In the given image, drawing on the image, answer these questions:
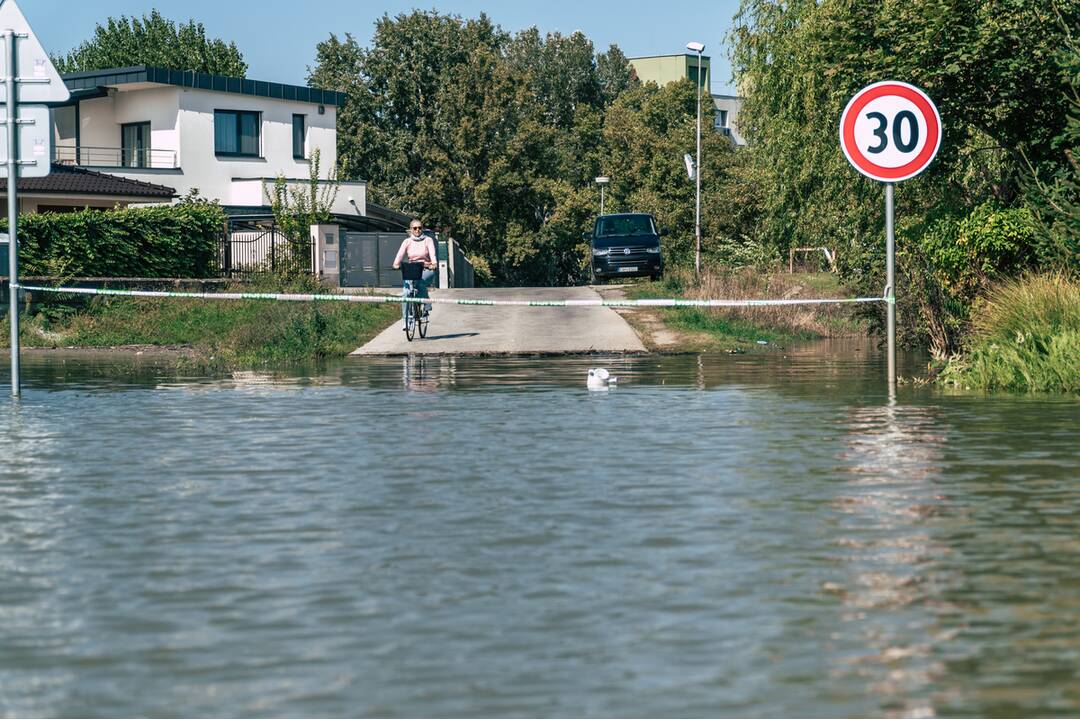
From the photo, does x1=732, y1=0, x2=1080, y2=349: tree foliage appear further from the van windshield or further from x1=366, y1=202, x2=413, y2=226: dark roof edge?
x1=366, y1=202, x2=413, y2=226: dark roof edge

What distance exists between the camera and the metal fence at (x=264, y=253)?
144 feet

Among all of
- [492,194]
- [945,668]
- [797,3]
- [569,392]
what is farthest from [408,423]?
[492,194]

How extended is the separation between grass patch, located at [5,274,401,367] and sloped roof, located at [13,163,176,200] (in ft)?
57.1

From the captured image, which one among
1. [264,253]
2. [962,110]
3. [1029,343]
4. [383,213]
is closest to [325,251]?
[264,253]

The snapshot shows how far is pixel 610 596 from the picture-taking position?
7078 mm

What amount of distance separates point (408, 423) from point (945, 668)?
29.3ft

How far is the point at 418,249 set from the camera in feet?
91.0

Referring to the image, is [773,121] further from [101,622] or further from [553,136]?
[553,136]

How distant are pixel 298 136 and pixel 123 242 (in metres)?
25.3

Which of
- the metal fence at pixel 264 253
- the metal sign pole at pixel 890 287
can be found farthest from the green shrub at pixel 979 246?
the metal fence at pixel 264 253

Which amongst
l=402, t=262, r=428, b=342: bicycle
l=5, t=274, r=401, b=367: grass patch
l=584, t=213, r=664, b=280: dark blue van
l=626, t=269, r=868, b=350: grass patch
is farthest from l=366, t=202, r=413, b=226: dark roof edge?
l=402, t=262, r=428, b=342: bicycle

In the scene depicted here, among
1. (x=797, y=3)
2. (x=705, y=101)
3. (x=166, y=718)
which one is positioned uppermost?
(x=705, y=101)

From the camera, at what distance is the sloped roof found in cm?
5159

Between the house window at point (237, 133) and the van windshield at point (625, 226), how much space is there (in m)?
17.2
